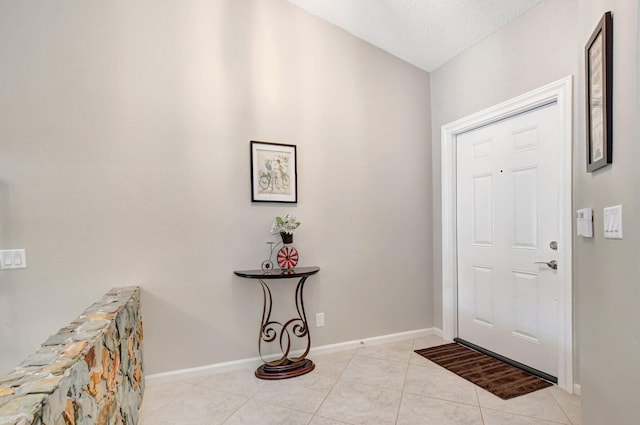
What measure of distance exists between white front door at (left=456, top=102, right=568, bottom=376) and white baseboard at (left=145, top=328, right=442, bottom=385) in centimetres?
47

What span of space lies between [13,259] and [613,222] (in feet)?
10.6

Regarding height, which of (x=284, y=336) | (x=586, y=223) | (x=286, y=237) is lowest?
(x=284, y=336)

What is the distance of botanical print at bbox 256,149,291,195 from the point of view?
113 inches

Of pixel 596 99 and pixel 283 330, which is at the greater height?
pixel 596 99

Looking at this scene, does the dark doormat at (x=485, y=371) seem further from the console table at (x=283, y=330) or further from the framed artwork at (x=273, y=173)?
the framed artwork at (x=273, y=173)

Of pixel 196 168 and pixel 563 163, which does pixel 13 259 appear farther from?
pixel 563 163

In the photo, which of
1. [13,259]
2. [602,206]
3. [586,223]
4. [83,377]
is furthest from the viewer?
[13,259]

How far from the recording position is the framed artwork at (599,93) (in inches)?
55.3

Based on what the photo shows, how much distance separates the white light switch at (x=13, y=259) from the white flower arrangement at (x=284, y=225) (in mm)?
1645

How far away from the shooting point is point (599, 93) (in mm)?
1529

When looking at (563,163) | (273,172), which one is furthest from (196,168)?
(563,163)

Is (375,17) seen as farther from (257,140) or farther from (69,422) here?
(69,422)

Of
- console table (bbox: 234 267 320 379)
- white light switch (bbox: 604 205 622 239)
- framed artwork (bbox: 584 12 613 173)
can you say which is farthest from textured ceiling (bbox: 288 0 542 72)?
console table (bbox: 234 267 320 379)

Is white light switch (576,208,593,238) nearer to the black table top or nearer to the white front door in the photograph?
the white front door
